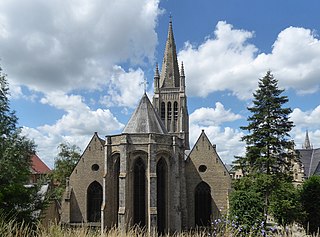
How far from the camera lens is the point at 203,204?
28406 mm

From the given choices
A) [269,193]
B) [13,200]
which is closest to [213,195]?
[269,193]

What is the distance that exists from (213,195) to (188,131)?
23.7 meters

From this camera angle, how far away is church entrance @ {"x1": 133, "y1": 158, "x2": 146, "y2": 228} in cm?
2431

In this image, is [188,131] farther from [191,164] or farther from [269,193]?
[269,193]

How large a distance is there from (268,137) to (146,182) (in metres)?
9.80

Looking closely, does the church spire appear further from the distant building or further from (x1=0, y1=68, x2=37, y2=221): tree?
(x1=0, y1=68, x2=37, y2=221): tree

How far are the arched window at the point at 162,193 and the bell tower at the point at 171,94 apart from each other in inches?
923

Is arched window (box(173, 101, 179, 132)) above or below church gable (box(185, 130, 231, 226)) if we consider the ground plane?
above

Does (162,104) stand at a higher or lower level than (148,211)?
higher

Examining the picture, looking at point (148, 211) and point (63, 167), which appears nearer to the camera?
point (148, 211)

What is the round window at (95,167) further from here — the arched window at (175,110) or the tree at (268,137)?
the arched window at (175,110)

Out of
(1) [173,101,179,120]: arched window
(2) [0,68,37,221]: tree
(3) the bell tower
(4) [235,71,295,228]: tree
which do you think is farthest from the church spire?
(2) [0,68,37,221]: tree

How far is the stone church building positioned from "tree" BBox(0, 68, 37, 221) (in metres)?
7.30

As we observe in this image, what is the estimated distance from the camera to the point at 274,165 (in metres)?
23.1
